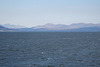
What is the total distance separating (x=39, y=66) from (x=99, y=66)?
8.01 meters

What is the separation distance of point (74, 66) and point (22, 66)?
22.7 feet

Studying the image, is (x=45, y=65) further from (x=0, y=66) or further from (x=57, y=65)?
(x=0, y=66)

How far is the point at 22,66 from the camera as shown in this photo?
26.6m

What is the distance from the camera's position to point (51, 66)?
2678 centimetres

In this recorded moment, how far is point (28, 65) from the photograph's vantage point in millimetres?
27344

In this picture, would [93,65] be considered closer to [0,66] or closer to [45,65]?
[45,65]

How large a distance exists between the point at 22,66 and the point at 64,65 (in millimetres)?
5694

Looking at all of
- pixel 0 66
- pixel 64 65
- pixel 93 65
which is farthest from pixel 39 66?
pixel 93 65

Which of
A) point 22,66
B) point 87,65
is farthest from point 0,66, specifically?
point 87,65

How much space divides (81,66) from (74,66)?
0.96 meters

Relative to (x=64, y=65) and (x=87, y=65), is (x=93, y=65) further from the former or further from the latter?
(x=64, y=65)

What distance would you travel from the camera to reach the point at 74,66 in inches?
1053

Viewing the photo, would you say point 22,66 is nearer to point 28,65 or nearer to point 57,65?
point 28,65

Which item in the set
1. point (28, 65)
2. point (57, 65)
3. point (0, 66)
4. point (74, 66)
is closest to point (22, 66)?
point (28, 65)
